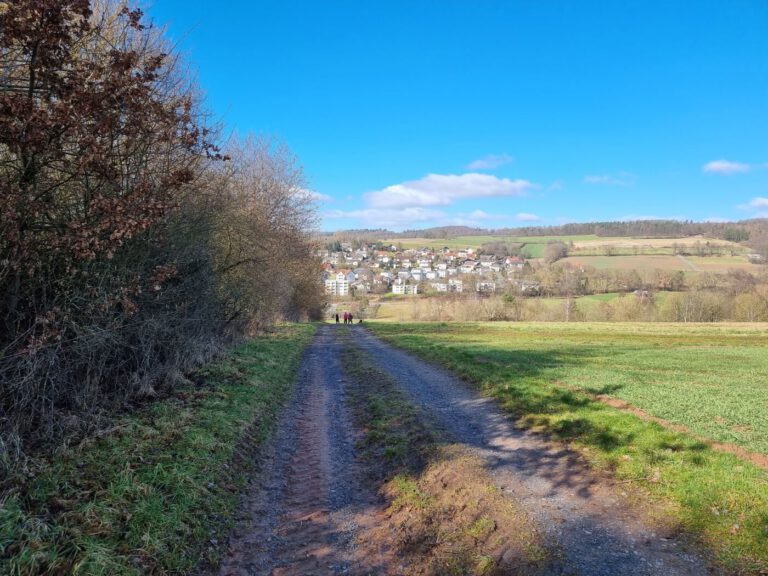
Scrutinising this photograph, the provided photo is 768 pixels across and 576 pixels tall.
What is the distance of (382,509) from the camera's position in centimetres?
561

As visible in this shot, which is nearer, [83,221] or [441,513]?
[441,513]

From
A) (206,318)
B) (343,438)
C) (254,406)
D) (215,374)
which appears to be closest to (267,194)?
(206,318)

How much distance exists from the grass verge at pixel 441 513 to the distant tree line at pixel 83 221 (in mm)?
4445

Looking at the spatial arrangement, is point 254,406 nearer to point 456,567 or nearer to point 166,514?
point 166,514

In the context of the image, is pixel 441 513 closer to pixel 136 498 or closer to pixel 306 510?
pixel 306 510

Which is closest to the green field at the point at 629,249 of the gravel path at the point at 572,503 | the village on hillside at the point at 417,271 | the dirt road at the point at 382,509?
the village on hillside at the point at 417,271

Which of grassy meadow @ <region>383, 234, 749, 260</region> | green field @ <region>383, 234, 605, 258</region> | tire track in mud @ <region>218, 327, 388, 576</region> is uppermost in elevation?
green field @ <region>383, 234, 605, 258</region>

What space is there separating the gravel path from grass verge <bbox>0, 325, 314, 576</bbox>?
3640 millimetres

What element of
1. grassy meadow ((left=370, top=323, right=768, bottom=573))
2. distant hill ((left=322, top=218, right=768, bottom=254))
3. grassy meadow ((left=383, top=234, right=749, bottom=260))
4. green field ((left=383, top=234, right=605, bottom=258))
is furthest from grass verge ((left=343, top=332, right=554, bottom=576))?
green field ((left=383, top=234, right=605, bottom=258))

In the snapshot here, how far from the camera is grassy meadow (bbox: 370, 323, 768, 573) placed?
500 centimetres

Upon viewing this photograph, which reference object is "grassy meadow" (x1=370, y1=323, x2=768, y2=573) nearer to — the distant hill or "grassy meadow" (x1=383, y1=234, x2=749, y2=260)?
the distant hill

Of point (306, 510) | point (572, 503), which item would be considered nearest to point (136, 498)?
point (306, 510)

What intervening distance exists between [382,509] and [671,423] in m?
5.79

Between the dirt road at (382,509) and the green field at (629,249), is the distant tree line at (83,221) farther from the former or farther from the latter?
the green field at (629,249)
